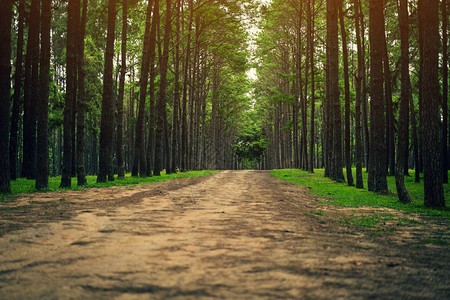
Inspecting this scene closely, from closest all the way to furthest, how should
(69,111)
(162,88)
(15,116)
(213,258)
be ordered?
(213,258) → (69,111) → (15,116) → (162,88)

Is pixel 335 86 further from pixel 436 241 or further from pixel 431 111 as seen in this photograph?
pixel 436 241

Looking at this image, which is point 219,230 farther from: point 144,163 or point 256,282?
point 144,163

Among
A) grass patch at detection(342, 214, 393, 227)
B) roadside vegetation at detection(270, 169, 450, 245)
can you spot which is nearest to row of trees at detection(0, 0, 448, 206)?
roadside vegetation at detection(270, 169, 450, 245)

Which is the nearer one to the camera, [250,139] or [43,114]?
[43,114]

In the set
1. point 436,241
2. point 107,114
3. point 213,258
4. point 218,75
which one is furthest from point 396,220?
point 218,75

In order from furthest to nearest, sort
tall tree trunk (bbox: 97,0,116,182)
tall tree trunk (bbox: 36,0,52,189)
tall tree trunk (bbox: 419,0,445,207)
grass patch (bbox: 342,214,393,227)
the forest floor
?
tall tree trunk (bbox: 97,0,116,182)
tall tree trunk (bbox: 36,0,52,189)
tall tree trunk (bbox: 419,0,445,207)
grass patch (bbox: 342,214,393,227)
the forest floor

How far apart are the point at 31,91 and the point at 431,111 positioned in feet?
47.1

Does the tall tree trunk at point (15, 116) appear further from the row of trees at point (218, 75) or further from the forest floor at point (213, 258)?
the forest floor at point (213, 258)

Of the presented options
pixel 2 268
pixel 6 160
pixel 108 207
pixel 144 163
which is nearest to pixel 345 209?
pixel 108 207

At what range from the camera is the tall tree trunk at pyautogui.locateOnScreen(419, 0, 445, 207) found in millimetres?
9719

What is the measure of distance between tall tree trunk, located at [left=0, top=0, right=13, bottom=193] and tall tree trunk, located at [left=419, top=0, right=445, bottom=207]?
12.4 meters

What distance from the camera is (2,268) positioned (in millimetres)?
3486

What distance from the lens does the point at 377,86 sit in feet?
42.6

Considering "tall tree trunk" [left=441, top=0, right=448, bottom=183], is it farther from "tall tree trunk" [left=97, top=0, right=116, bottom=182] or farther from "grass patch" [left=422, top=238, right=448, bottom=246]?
"tall tree trunk" [left=97, top=0, right=116, bottom=182]
